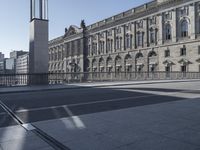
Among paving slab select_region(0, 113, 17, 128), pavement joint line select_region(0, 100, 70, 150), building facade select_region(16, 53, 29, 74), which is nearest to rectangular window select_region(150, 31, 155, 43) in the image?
paving slab select_region(0, 113, 17, 128)

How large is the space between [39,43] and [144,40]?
45265 millimetres

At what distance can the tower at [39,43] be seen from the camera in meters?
22.3

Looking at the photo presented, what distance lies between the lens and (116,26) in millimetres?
74062

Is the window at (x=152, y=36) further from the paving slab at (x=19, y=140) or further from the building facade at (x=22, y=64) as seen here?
the building facade at (x=22, y=64)

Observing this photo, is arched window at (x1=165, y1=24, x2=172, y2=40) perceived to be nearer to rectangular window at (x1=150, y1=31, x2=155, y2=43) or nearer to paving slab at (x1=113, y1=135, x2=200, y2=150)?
rectangular window at (x1=150, y1=31, x2=155, y2=43)

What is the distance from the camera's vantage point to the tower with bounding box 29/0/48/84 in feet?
73.3

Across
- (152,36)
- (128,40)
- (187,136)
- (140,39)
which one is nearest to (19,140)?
(187,136)

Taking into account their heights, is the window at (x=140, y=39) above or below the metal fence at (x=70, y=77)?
above

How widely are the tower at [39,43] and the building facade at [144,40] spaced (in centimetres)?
3643

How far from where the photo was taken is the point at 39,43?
22516 mm

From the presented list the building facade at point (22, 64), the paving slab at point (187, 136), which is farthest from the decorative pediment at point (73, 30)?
the paving slab at point (187, 136)

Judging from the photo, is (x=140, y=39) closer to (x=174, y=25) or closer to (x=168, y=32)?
(x=168, y=32)

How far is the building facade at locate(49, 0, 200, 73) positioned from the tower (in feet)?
120

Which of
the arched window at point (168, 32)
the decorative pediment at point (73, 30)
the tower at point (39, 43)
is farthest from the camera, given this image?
the decorative pediment at point (73, 30)
